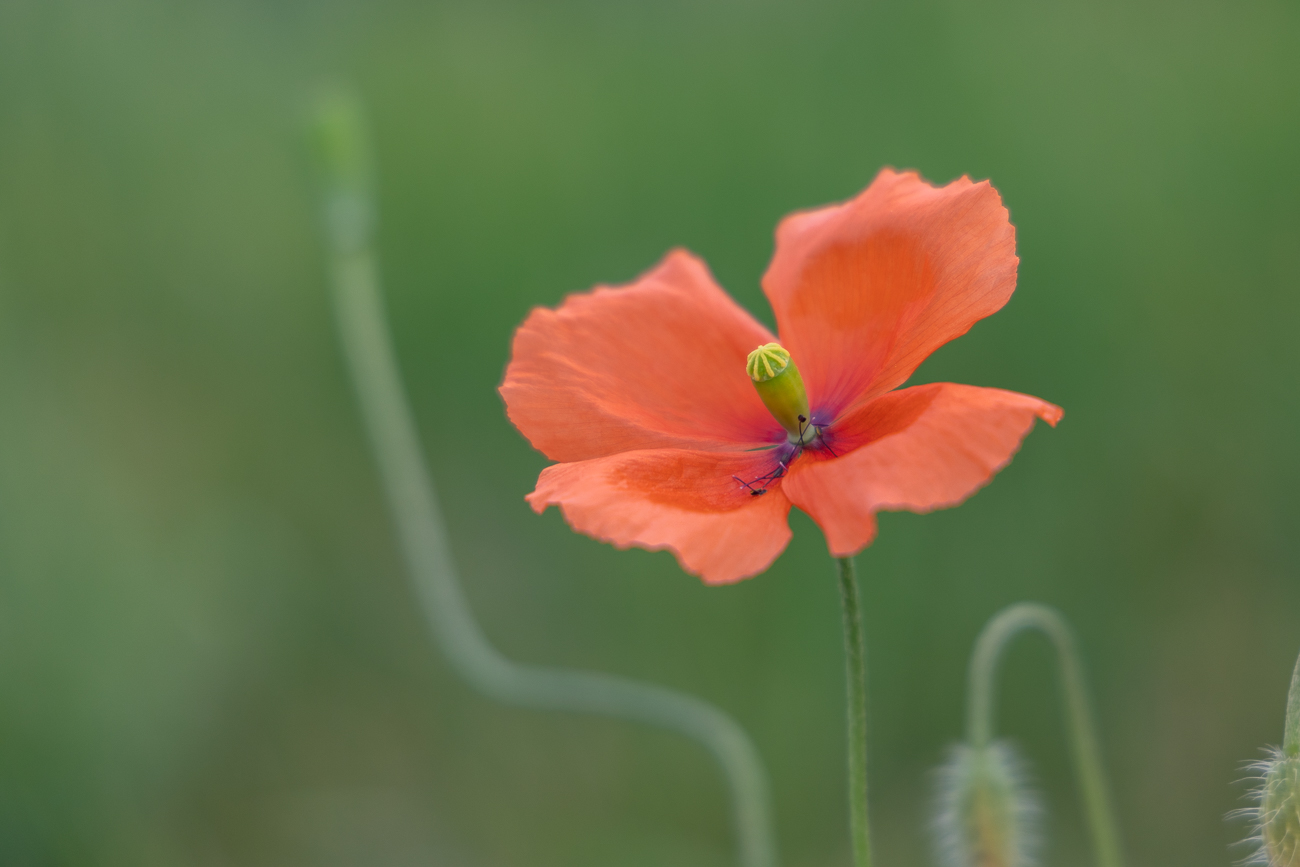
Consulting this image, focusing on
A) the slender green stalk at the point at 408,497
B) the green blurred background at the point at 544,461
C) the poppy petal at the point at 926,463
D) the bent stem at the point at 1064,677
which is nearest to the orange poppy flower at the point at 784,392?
the poppy petal at the point at 926,463

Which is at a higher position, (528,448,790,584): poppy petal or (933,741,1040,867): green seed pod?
(528,448,790,584): poppy petal

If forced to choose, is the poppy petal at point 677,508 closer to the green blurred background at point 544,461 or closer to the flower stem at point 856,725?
the flower stem at point 856,725

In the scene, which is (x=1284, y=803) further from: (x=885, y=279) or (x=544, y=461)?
(x=544, y=461)

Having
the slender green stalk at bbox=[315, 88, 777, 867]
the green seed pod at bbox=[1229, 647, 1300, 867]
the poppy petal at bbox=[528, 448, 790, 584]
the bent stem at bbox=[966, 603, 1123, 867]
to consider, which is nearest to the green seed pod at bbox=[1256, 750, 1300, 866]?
the green seed pod at bbox=[1229, 647, 1300, 867]

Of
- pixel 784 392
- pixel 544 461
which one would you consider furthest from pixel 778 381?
pixel 544 461

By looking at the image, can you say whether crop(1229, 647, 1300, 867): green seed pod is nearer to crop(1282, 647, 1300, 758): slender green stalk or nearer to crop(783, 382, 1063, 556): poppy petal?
crop(1282, 647, 1300, 758): slender green stalk

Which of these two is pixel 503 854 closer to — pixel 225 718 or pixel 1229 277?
pixel 225 718

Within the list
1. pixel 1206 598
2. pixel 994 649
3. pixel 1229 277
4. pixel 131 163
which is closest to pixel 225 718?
pixel 131 163
